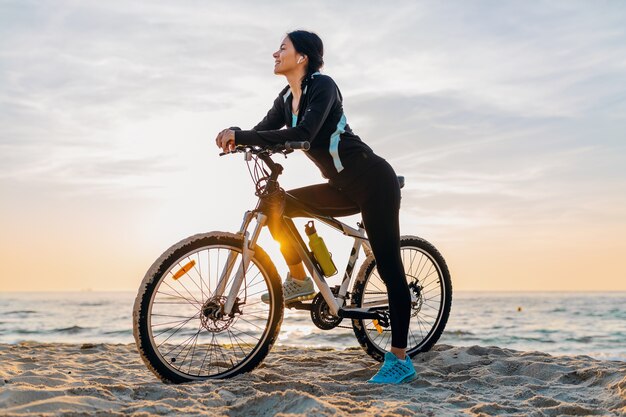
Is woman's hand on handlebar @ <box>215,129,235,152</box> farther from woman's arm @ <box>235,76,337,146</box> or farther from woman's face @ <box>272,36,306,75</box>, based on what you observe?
woman's face @ <box>272,36,306,75</box>

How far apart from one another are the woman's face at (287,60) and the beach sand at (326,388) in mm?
2111

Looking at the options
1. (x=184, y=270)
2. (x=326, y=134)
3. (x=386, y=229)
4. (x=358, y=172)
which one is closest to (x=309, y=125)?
(x=326, y=134)

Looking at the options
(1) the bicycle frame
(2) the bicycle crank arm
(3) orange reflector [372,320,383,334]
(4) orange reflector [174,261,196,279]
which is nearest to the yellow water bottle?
(1) the bicycle frame

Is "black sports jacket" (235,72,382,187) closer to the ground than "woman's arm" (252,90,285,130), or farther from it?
closer to the ground

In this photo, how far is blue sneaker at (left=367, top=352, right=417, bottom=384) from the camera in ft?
13.0

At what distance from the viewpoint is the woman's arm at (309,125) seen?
3627 mm

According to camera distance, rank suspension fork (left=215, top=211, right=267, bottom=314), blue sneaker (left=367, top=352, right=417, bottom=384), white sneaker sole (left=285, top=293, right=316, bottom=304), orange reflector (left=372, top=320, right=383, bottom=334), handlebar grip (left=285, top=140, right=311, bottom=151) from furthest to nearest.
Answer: orange reflector (left=372, top=320, right=383, bottom=334), white sneaker sole (left=285, top=293, right=316, bottom=304), blue sneaker (left=367, top=352, right=417, bottom=384), suspension fork (left=215, top=211, right=267, bottom=314), handlebar grip (left=285, top=140, right=311, bottom=151)

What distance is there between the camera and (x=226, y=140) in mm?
3561

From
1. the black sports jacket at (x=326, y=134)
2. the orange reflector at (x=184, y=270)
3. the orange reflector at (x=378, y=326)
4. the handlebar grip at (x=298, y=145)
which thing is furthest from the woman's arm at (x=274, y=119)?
the orange reflector at (x=378, y=326)

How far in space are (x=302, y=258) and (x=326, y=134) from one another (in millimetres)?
942

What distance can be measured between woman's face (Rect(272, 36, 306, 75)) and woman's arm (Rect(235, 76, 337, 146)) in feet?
0.75

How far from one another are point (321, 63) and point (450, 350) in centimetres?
282

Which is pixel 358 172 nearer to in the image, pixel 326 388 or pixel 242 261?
pixel 242 261

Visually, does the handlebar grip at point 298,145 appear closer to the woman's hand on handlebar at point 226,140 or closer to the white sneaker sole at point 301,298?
the woman's hand on handlebar at point 226,140
